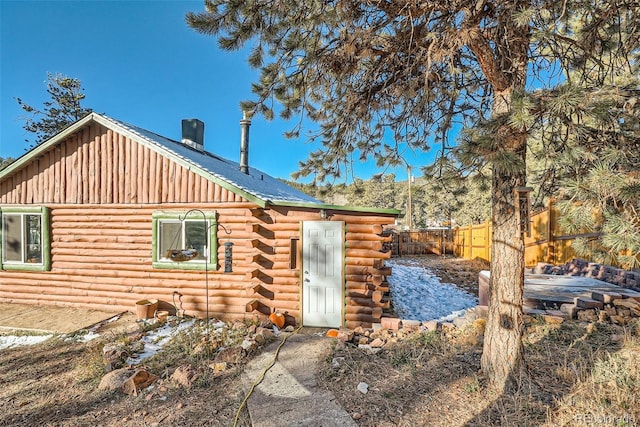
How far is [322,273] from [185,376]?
3055 mm

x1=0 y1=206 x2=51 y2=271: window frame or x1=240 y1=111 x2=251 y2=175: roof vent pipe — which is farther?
x1=240 y1=111 x2=251 y2=175: roof vent pipe

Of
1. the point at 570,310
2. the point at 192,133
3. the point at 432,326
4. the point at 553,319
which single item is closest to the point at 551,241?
the point at 570,310

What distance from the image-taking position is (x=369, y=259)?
19.5 ft

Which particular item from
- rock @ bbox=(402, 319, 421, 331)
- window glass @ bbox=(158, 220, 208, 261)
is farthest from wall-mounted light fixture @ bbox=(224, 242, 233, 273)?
rock @ bbox=(402, 319, 421, 331)

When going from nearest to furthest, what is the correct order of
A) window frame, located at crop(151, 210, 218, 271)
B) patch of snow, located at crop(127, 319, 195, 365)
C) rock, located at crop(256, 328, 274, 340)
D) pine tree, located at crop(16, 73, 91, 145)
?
patch of snow, located at crop(127, 319, 195, 365) < rock, located at crop(256, 328, 274, 340) < window frame, located at crop(151, 210, 218, 271) < pine tree, located at crop(16, 73, 91, 145)

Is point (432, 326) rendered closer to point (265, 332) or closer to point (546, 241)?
point (265, 332)

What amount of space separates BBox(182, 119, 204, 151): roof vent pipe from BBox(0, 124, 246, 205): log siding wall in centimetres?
299

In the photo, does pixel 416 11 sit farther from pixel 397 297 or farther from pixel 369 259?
pixel 397 297

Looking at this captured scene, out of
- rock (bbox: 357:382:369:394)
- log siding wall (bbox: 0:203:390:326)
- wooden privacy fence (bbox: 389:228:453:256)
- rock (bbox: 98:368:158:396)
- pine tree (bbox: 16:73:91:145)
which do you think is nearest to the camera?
rock (bbox: 357:382:369:394)

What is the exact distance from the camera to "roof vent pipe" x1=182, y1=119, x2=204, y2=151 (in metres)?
9.99

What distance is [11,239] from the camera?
7.61 meters

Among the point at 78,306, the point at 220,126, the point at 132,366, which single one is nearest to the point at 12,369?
the point at 132,366

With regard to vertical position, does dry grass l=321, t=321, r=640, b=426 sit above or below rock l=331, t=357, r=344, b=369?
above

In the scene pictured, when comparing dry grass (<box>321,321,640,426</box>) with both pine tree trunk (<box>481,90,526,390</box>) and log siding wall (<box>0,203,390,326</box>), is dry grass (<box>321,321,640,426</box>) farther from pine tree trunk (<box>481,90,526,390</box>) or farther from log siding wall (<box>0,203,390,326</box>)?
log siding wall (<box>0,203,390,326</box>)
